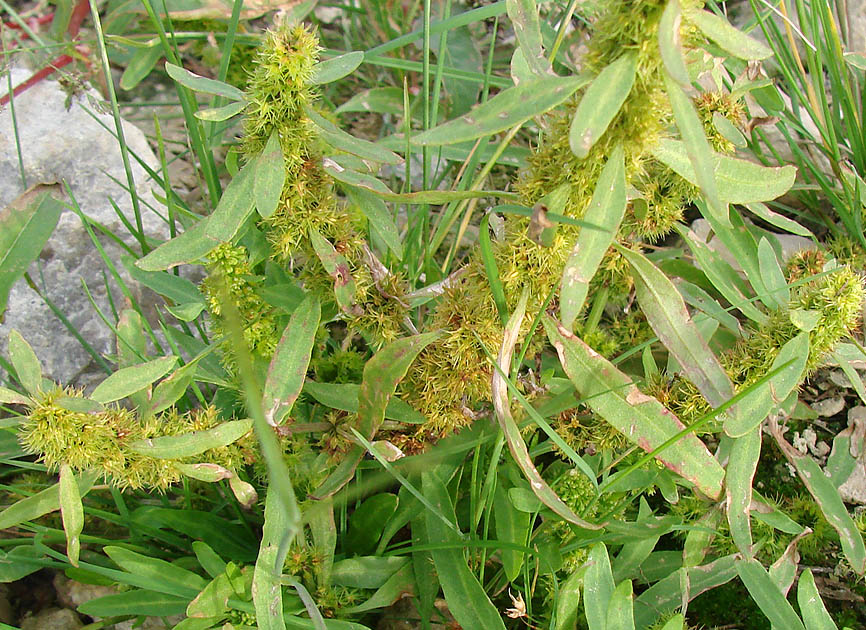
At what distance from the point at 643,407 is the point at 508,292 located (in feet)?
0.86

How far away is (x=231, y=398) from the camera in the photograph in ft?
4.72

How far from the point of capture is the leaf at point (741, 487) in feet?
3.92

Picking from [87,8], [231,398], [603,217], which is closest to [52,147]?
[87,8]

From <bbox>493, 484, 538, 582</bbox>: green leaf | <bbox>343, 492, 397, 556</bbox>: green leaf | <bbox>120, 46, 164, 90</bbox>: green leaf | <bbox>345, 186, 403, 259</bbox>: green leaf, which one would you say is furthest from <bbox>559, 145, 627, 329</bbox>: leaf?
<bbox>120, 46, 164, 90</bbox>: green leaf

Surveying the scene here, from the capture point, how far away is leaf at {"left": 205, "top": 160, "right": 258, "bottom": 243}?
3.49 ft

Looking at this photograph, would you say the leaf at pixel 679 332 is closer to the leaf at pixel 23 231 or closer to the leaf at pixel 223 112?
the leaf at pixel 223 112

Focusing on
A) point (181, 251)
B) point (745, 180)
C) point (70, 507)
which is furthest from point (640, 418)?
point (70, 507)

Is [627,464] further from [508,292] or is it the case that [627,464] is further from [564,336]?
[508,292]

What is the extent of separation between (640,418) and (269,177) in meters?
0.64

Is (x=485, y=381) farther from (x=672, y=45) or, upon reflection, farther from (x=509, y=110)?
(x=672, y=45)

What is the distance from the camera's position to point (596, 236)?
0.93 meters

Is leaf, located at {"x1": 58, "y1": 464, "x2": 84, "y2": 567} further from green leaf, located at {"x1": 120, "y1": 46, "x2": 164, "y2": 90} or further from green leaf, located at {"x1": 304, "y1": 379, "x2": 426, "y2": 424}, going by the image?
green leaf, located at {"x1": 120, "y1": 46, "x2": 164, "y2": 90}

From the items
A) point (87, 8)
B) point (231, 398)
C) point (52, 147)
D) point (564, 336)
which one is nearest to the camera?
point (564, 336)

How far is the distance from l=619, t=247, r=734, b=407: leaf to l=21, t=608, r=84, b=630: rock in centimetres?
123
